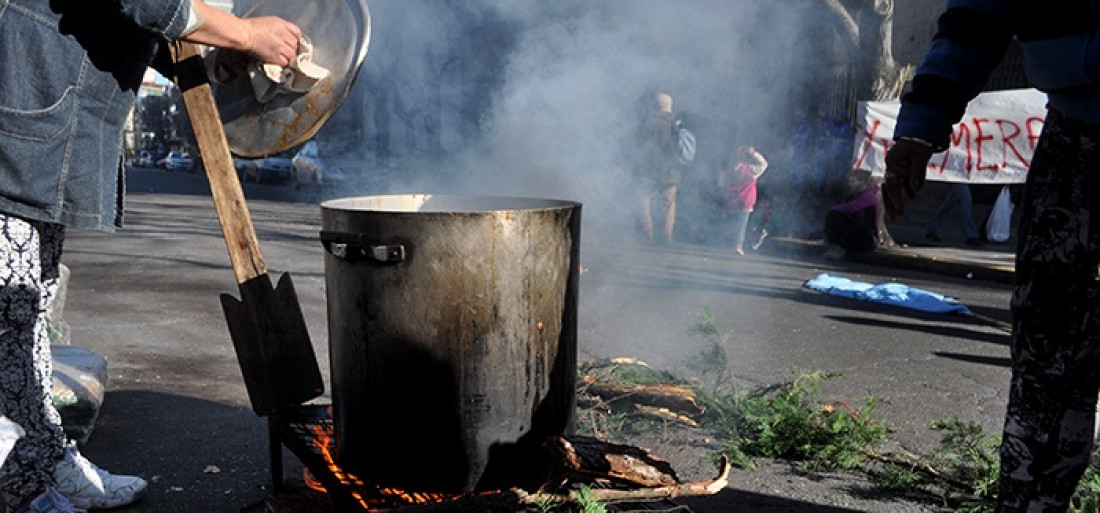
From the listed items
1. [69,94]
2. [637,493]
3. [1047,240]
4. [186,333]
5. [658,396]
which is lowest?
[186,333]

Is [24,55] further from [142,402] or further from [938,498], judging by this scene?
[938,498]

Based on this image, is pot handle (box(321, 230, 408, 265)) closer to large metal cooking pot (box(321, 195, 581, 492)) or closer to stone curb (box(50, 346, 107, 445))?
large metal cooking pot (box(321, 195, 581, 492))

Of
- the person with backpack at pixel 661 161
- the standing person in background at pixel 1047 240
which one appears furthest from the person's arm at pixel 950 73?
the person with backpack at pixel 661 161

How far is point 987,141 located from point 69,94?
35.9ft

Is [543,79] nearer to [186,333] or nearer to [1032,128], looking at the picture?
[186,333]

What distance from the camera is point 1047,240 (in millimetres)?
1872

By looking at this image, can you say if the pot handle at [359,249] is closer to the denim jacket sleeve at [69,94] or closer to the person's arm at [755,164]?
the denim jacket sleeve at [69,94]

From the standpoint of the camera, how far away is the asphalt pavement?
307 cm

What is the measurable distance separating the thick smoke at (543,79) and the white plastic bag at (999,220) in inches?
148

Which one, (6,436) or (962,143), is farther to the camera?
(962,143)

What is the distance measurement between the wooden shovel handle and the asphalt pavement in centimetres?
89

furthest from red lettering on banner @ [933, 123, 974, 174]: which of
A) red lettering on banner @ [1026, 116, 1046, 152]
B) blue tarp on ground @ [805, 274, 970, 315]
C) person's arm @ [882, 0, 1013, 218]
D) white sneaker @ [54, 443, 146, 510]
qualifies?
white sneaker @ [54, 443, 146, 510]

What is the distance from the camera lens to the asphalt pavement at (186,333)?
307 cm

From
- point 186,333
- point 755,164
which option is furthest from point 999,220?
point 186,333
